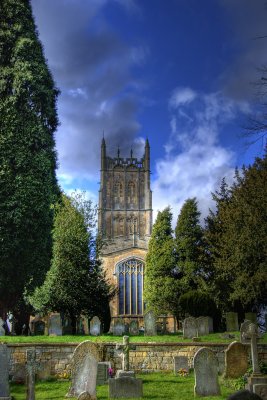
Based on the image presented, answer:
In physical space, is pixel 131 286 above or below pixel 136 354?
above

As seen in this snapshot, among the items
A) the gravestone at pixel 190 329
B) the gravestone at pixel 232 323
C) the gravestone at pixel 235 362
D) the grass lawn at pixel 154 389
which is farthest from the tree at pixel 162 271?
the gravestone at pixel 235 362

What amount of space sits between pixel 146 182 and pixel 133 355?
48.8 metres

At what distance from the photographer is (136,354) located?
1439 centimetres

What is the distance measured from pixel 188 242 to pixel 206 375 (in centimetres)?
2088

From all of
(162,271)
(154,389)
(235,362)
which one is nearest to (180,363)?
(235,362)

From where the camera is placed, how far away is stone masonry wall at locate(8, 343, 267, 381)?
1400cm

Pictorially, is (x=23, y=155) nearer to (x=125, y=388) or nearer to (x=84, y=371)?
(x=84, y=371)

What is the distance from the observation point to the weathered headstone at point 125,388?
393 inches

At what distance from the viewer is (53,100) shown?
2027 centimetres

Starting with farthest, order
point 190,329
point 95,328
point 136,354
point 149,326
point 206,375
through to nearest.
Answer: point 95,328
point 149,326
point 190,329
point 136,354
point 206,375

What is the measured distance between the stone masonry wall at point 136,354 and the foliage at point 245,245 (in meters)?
6.41

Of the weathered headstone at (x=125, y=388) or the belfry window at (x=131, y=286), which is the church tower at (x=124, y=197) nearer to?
the belfry window at (x=131, y=286)

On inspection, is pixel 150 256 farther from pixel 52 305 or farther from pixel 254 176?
pixel 254 176

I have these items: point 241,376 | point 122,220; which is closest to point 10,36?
point 241,376
